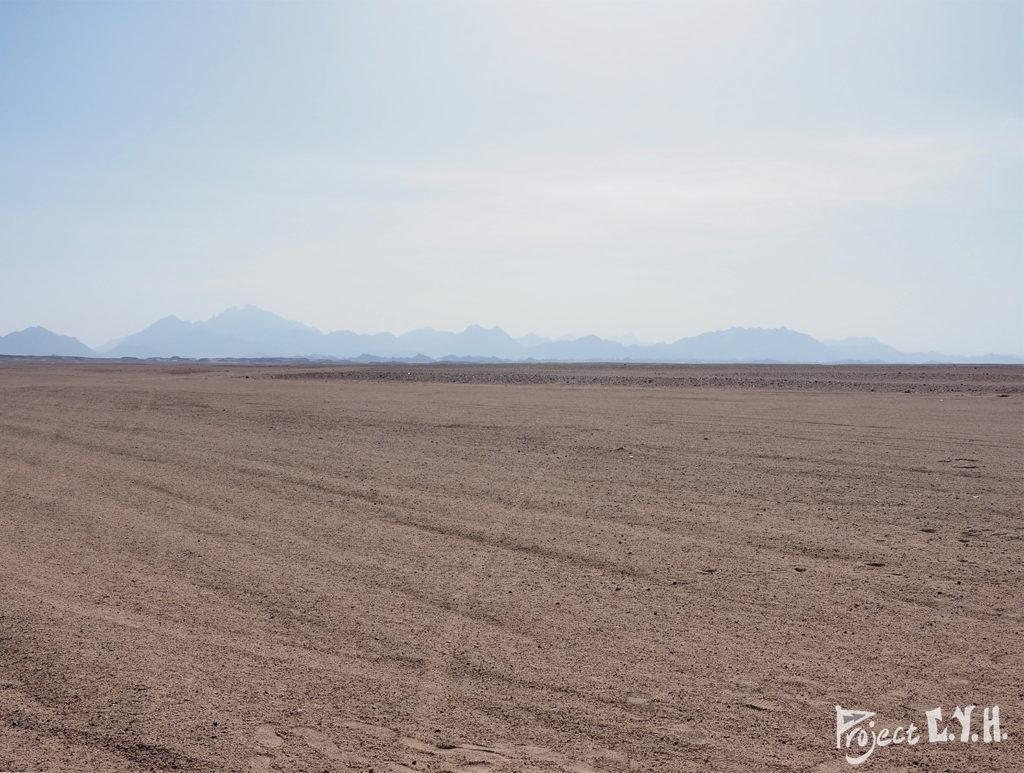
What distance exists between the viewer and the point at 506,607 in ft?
21.0

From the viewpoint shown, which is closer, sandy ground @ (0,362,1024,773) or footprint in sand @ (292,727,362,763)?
footprint in sand @ (292,727,362,763)

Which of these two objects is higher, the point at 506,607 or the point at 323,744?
the point at 506,607

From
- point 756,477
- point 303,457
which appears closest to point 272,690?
point 756,477

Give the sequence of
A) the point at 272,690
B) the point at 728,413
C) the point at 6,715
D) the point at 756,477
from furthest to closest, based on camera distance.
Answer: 1. the point at 728,413
2. the point at 756,477
3. the point at 272,690
4. the point at 6,715

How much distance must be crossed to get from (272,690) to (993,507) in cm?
891

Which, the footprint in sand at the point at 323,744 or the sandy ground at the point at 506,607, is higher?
the sandy ground at the point at 506,607

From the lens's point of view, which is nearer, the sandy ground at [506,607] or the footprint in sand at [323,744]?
the footprint in sand at [323,744]

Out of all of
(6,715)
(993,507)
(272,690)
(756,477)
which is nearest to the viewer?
(6,715)

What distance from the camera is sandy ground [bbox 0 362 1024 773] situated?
4.37 metres

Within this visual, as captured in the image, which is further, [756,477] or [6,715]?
[756,477]

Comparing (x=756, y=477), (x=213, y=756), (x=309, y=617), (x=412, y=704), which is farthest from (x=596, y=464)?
(x=213, y=756)

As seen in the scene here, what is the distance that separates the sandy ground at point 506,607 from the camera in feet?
14.3

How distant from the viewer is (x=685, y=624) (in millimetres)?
6008

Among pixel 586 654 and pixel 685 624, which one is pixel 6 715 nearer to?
pixel 586 654
